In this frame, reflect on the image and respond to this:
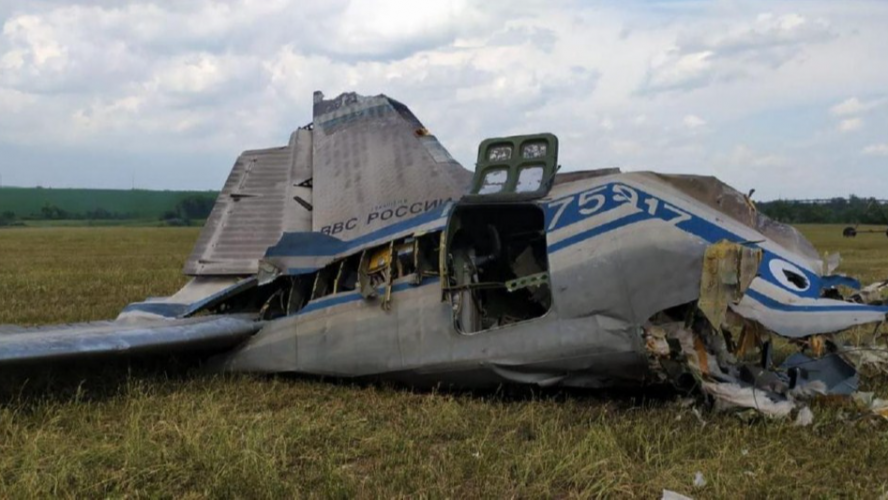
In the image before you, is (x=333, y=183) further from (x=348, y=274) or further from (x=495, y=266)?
(x=495, y=266)

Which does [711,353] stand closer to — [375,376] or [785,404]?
[785,404]

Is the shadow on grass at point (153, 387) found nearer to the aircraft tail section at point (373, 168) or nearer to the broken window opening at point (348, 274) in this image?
the broken window opening at point (348, 274)

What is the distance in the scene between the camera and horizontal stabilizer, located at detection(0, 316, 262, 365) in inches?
222

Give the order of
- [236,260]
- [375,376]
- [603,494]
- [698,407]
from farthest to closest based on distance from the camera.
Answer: [236,260] → [375,376] → [698,407] → [603,494]

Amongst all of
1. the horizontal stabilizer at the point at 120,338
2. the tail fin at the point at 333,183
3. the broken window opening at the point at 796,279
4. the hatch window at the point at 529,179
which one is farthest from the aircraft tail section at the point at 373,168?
the broken window opening at the point at 796,279

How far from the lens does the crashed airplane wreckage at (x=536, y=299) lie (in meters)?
5.29

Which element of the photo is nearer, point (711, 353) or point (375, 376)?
point (711, 353)

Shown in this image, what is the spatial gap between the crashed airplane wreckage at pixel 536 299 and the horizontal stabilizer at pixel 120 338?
0.05 ft

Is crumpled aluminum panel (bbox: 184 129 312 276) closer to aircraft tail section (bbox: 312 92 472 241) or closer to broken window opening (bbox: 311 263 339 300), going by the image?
aircraft tail section (bbox: 312 92 472 241)

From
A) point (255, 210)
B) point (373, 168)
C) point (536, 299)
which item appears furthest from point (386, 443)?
point (255, 210)

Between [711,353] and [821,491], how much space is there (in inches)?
60.6

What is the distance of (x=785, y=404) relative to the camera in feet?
16.9

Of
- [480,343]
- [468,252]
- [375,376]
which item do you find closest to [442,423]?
[480,343]

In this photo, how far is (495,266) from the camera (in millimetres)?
6547
